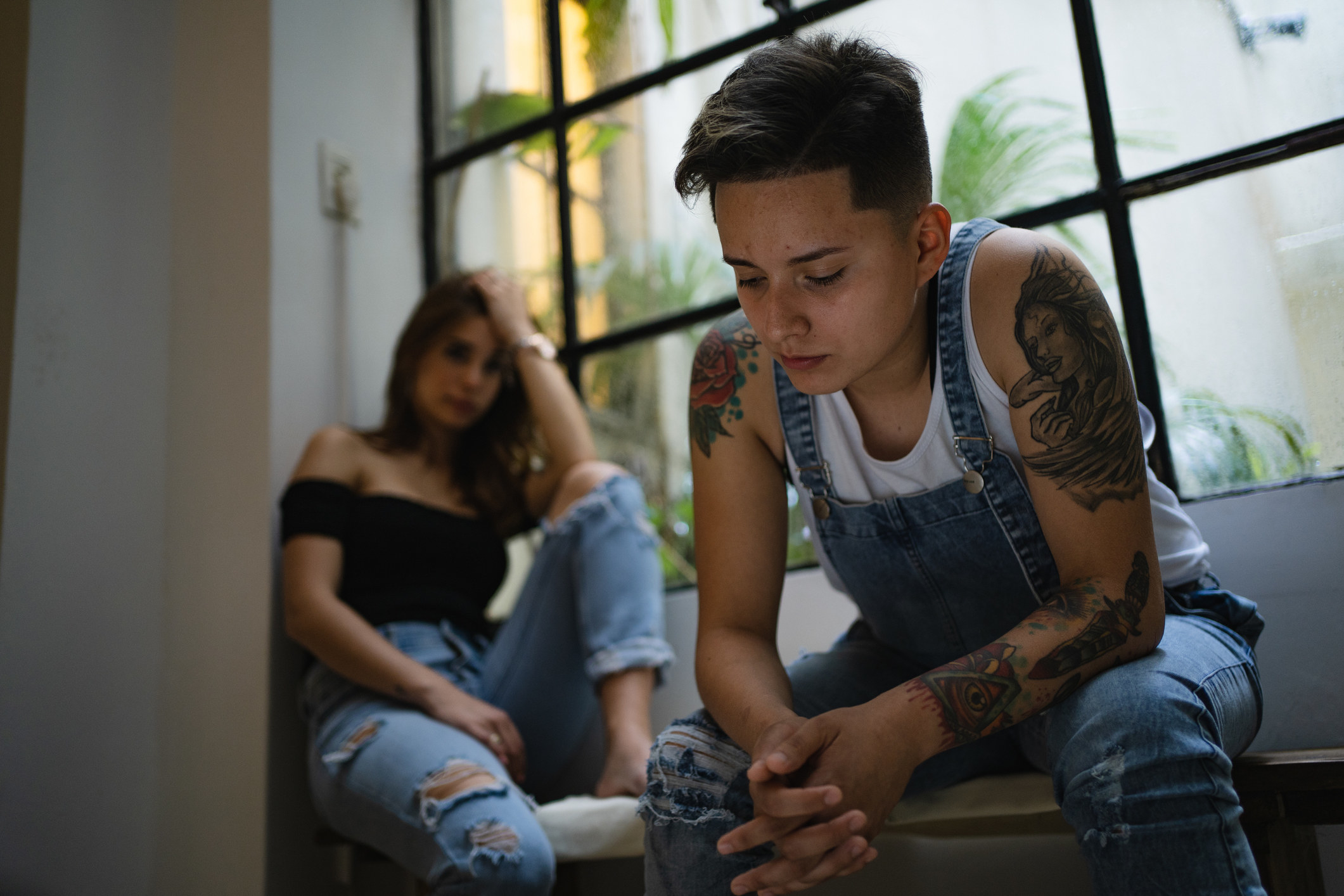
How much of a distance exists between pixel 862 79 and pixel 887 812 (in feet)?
2.17

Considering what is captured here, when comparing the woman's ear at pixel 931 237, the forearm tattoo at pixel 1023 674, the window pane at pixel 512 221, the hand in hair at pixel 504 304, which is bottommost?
the forearm tattoo at pixel 1023 674

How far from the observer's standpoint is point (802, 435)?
3.51 feet

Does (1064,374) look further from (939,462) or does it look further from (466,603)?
(466,603)

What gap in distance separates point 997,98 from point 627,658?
1.09 meters

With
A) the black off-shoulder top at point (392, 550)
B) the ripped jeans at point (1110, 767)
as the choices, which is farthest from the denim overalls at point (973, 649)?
the black off-shoulder top at point (392, 550)

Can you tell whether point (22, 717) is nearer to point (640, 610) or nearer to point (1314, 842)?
point (640, 610)

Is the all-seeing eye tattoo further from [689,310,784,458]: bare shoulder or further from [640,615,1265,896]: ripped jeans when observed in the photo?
[640,615,1265,896]: ripped jeans

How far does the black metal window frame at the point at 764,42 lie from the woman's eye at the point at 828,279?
1.91 feet

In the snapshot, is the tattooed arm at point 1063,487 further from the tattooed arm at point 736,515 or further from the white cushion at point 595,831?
the white cushion at point 595,831

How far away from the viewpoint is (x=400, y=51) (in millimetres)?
2225

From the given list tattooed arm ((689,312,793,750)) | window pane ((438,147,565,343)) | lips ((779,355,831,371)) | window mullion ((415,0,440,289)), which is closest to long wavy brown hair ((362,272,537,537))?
window pane ((438,147,565,343))

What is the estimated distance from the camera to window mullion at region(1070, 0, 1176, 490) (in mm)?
1423

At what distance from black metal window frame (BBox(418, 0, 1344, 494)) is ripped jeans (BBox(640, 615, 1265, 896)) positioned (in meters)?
0.44

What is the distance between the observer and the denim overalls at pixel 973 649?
713mm
